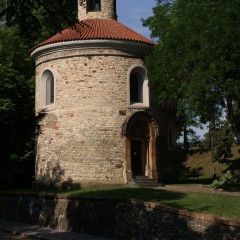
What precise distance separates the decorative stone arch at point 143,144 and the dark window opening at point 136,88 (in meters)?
1.15

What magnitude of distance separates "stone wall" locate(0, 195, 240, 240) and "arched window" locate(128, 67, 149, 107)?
28.0 ft

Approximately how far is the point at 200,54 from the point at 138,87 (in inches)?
289

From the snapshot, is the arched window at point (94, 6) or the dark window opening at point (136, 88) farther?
the arched window at point (94, 6)

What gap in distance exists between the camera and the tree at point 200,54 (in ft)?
58.1

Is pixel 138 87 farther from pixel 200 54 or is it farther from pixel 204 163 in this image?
pixel 204 163

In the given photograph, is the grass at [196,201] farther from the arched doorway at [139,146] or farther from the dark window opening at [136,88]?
the dark window opening at [136,88]

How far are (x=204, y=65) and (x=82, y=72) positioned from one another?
794 centimetres

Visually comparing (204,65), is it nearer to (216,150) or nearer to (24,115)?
(24,115)

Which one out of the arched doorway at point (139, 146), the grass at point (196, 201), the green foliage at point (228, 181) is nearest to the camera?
the grass at point (196, 201)

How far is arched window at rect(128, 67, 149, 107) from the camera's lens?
24.9 m

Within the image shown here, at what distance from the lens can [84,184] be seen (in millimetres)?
23125

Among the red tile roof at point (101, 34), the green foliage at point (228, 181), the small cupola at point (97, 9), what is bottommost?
the green foliage at point (228, 181)

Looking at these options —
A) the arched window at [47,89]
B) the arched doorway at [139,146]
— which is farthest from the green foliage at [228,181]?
the arched window at [47,89]

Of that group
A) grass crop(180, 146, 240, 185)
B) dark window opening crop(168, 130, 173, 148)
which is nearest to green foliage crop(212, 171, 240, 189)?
dark window opening crop(168, 130, 173, 148)
